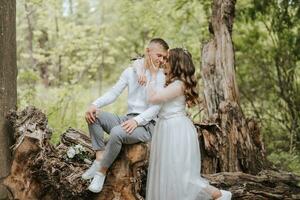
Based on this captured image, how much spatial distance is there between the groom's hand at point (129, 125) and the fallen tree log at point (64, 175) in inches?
8.5

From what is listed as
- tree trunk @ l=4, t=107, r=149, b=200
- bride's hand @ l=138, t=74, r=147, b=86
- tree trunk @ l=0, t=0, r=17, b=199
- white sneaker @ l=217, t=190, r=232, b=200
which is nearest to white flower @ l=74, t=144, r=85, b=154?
tree trunk @ l=4, t=107, r=149, b=200

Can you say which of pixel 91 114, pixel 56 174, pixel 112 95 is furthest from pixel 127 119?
pixel 56 174

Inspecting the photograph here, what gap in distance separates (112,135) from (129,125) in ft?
0.57

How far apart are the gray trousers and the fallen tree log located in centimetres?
13

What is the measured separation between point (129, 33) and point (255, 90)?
807 centimetres

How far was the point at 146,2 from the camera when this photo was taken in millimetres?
11844

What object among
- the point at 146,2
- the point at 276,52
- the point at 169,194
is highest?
the point at 146,2

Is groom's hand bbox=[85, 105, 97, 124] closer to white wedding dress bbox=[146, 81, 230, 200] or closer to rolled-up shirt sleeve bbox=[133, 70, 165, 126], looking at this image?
rolled-up shirt sleeve bbox=[133, 70, 165, 126]

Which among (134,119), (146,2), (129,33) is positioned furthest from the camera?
(129,33)

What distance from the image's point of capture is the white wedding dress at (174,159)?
14.9ft

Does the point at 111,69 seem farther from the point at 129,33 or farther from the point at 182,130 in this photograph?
the point at 182,130

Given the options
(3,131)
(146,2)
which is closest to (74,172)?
(3,131)

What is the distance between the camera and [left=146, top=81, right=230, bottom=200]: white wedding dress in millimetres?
4555

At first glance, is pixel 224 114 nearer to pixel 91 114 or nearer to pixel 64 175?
pixel 91 114
